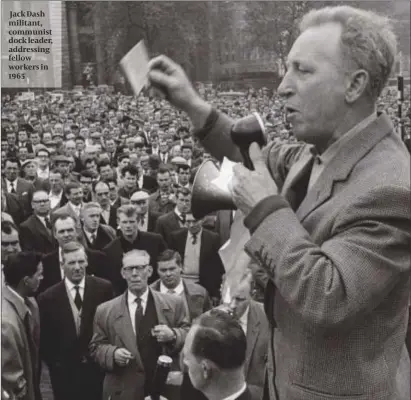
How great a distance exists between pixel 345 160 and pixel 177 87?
437 millimetres

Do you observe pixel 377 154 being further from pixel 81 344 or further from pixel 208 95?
pixel 208 95

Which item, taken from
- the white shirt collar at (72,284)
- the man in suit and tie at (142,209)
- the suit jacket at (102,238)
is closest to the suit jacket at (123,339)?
the white shirt collar at (72,284)

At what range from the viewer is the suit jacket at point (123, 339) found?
3.46m

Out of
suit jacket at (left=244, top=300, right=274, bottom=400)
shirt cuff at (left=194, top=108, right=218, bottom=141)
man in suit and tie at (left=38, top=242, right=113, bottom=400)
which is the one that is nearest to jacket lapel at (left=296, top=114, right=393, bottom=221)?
shirt cuff at (left=194, top=108, right=218, bottom=141)

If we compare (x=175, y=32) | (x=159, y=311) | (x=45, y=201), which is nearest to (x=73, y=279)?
(x=159, y=311)

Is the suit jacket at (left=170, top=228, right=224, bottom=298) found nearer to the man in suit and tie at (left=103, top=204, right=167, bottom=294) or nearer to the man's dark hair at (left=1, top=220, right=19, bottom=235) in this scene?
the man in suit and tie at (left=103, top=204, right=167, bottom=294)

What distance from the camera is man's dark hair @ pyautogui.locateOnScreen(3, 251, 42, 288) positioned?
11.8 feet

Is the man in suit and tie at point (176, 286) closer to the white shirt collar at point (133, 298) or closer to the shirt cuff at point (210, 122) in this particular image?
the white shirt collar at point (133, 298)

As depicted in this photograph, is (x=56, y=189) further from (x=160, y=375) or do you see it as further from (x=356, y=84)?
(x=356, y=84)

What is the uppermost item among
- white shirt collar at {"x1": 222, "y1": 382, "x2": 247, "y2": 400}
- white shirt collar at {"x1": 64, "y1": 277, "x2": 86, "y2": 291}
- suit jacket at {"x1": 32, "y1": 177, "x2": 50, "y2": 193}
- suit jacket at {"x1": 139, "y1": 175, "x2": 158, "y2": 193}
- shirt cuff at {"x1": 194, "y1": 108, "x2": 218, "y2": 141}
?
shirt cuff at {"x1": 194, "y1": 108, "x2": 218, "y2": 141}

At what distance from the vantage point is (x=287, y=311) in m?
1.26

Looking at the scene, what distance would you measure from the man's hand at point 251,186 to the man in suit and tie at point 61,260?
3280mm

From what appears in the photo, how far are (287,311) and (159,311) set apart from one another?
245 centimetres

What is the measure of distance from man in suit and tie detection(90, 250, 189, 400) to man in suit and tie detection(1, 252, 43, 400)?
35cm
